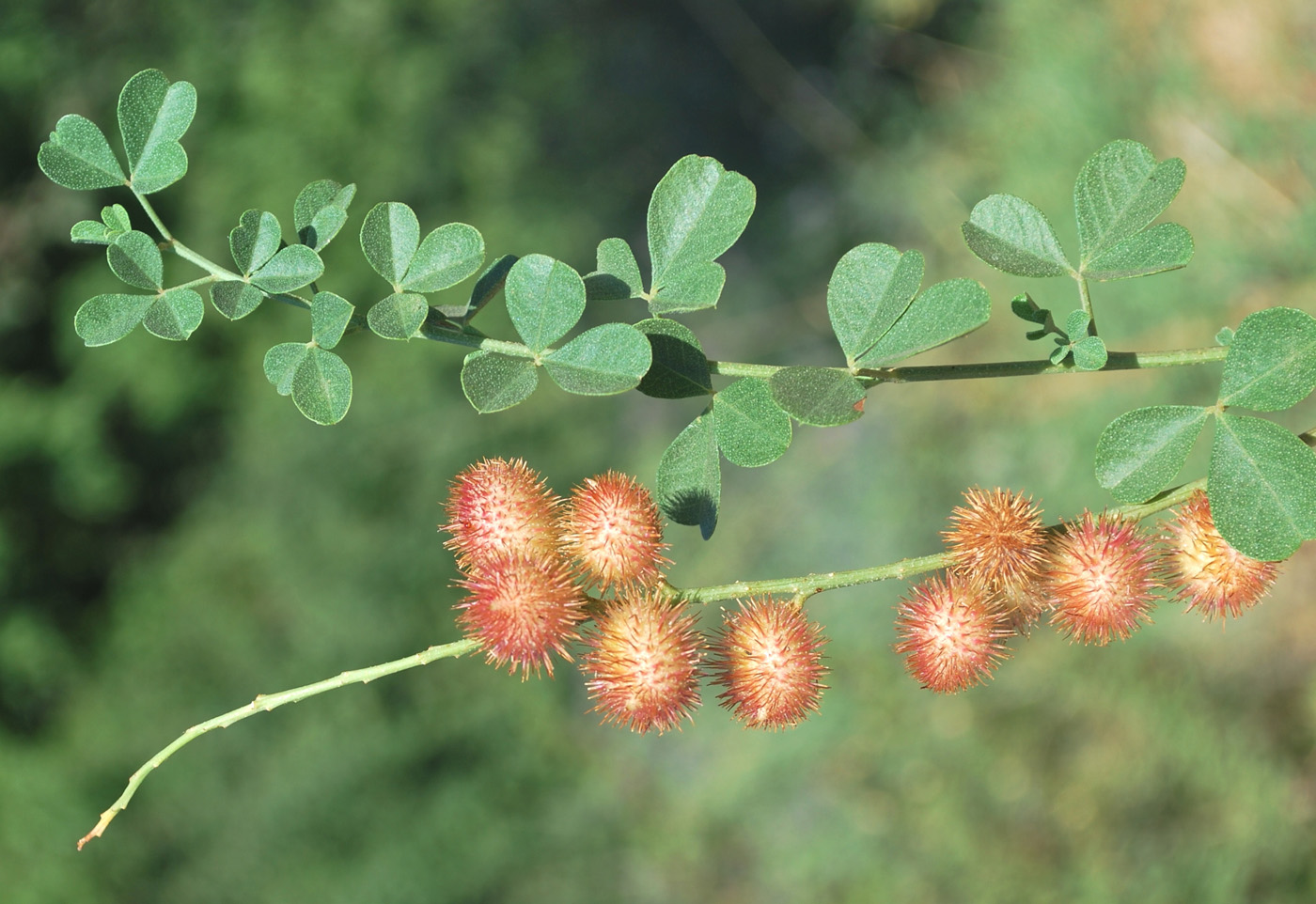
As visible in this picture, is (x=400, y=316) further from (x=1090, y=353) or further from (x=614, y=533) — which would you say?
(x=1090, y=353)

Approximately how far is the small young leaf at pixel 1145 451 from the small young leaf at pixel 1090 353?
6 cm

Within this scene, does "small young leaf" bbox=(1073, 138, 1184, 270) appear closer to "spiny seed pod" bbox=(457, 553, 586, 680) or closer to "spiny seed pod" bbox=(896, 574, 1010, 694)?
"spiny seed pod" bbox=(896, 574, 1010, 694)

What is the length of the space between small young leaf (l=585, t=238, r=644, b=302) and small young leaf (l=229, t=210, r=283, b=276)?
0.91 ft

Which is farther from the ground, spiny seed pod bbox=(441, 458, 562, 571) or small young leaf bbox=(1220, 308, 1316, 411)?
small young leaf bbox=(1220, 308, 1316, 411)

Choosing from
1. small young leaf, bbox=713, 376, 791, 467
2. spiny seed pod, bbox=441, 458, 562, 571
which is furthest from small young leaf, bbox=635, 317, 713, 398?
spiny seed pod, bbox=441, 458, 562, 571

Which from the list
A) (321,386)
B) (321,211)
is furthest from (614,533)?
(321,211)

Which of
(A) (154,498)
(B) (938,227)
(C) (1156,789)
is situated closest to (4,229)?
(A) (154,498)

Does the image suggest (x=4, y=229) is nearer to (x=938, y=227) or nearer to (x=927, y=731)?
(x=938, y=227)

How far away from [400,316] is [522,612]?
0.87ft

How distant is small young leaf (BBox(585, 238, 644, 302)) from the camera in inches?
37.2

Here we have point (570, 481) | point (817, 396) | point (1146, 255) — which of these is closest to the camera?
point (817, 396)

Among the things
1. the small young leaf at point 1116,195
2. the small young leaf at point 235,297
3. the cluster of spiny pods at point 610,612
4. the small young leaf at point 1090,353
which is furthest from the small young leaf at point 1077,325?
the small young leaf at point 235,297

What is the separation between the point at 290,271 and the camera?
2.83 feet

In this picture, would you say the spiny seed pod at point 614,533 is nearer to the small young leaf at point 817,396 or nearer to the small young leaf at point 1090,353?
the small young leaf at point 817,396
